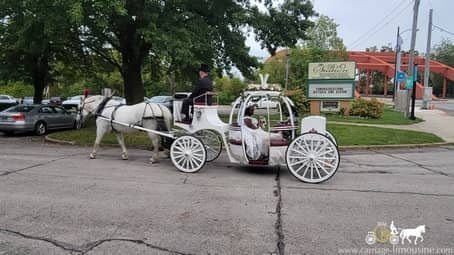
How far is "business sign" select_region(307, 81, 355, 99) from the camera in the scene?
21.6 m

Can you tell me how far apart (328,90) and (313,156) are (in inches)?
595

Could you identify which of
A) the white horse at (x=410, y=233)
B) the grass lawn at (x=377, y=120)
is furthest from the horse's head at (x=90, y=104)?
the grass lawn at (x=377, y=120)

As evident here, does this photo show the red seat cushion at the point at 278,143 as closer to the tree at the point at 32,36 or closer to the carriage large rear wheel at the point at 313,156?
the carriage large rear wheel at the point at 313,156

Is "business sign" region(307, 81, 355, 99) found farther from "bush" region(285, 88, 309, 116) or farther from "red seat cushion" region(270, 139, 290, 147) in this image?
"red seat cushion" region(270, 139, 290, 147)

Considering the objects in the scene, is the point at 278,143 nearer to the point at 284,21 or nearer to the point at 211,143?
the point at 211,143

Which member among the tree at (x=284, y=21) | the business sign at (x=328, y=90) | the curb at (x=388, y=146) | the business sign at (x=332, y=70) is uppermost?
the tree at (x=284, y=21)

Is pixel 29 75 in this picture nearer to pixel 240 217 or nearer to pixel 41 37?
pixel 41 37

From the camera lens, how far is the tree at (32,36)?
12.5 m

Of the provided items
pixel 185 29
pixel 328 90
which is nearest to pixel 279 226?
pixel 185 29

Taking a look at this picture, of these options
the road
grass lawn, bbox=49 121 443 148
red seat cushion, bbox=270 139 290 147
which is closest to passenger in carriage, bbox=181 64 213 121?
the road

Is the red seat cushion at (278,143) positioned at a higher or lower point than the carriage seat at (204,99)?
lower

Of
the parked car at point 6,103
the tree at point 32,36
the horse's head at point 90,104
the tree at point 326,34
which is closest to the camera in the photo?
the horse's head at point 90,104

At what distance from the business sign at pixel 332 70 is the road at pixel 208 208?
14.3 meters

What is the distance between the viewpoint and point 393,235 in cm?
480
